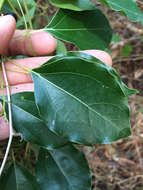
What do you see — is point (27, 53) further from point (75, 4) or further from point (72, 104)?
point (72, 104)

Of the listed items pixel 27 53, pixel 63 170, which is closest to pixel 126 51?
pixel 27 53

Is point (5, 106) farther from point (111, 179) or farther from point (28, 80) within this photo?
point (111, 179)

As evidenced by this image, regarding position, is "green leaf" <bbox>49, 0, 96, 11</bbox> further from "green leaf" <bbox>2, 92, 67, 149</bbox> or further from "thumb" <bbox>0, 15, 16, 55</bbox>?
"green leaf" <bbox>2, 92, 67, 149</bbox>

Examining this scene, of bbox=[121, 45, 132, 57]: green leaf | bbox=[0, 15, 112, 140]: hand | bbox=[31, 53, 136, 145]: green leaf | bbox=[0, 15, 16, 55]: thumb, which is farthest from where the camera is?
bbox=[121, 45, 132, 57]: green leaf

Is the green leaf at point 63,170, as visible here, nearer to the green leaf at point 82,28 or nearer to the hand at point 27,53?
the hand at point 27,53

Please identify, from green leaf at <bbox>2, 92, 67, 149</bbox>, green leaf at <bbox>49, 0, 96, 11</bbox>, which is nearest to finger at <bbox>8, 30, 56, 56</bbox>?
green leaf at <bbox>49, 0, 96, 11</bbox>

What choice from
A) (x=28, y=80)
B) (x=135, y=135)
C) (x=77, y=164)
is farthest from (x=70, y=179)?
(x=135, y=135)

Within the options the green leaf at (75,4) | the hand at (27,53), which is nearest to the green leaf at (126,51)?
the hand at (27,53)
